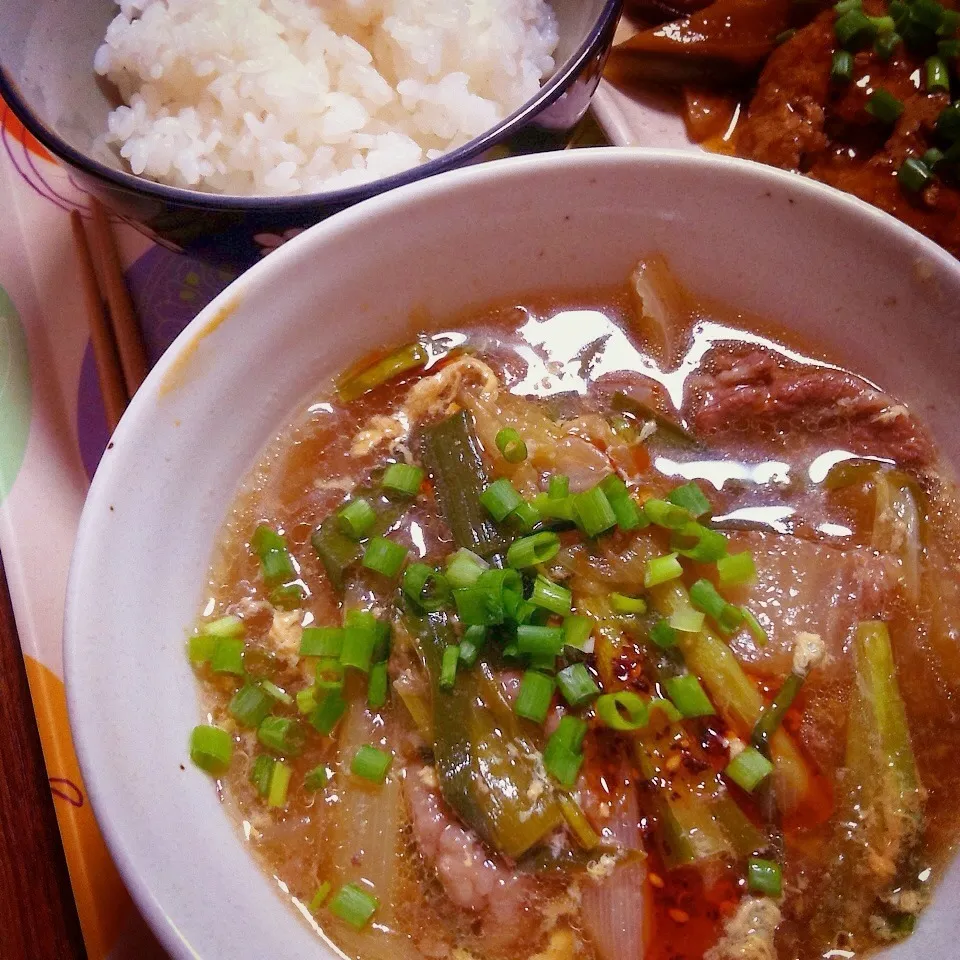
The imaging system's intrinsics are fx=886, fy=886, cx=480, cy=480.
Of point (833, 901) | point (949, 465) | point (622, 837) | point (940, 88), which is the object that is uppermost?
point (940, 88)

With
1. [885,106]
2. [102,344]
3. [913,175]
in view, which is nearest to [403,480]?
[102,344]

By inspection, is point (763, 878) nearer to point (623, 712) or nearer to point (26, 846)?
point (623, 712)

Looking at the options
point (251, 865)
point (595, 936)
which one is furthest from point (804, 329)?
point (251, 865)

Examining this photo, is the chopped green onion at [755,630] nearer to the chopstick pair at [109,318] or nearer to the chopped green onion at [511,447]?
the chopped green onion at [511,447]

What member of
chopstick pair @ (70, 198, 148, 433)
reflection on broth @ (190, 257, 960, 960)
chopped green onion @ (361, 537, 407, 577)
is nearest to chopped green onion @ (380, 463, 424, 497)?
reflection on broth @ (190, 257, 960, 960)

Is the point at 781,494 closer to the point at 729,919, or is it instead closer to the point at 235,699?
the point at 729,919

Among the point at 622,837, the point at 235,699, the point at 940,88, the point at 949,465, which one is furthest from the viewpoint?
the point at 940,88
